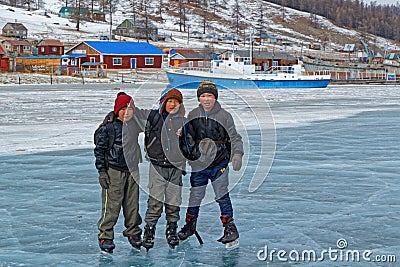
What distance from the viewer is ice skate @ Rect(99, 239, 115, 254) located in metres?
4.60

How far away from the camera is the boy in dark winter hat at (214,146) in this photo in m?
4.64

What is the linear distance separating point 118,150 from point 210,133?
2.29 feet

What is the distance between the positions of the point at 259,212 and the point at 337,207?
0.81 metres

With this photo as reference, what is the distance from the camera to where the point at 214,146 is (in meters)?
4.66

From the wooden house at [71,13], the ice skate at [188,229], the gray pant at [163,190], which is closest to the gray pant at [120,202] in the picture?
the gray pant at [163,190]

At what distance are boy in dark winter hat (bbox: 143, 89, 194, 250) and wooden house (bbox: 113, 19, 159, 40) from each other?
8988cm

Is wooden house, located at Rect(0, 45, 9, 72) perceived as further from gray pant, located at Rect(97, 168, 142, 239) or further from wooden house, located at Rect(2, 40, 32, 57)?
gray pant, located at Rect(97, 168, 142, 239)

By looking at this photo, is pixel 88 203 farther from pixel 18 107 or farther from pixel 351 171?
pixel 18 107

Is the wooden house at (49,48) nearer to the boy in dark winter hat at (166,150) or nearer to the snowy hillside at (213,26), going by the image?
the snowy hillside at (213,26)

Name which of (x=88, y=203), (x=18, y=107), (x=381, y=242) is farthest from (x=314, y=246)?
(x=18, y=107)

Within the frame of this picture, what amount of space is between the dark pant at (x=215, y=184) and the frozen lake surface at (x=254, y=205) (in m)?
0.32

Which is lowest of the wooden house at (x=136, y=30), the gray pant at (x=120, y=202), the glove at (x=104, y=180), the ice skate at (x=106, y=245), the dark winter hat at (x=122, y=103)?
the ice skate at (x=106, y=245)

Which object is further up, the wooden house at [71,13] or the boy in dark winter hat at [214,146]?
the wooden house at [71,13]

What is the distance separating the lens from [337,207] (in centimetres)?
609
